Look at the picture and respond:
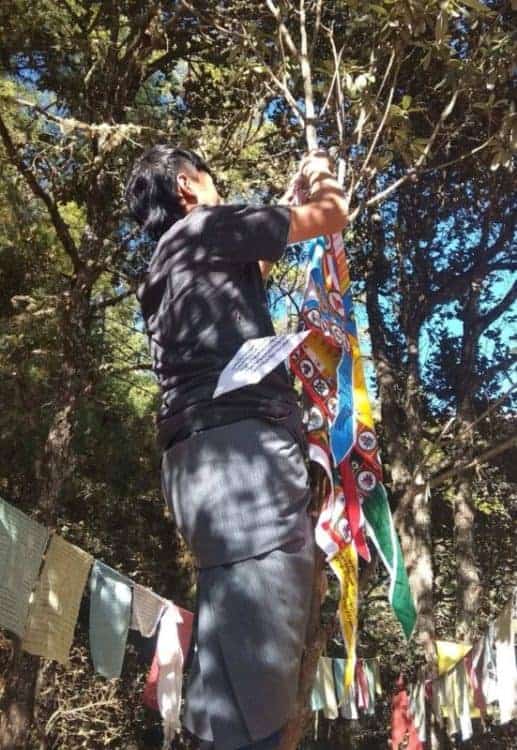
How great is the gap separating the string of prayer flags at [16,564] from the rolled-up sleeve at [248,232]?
2343mm

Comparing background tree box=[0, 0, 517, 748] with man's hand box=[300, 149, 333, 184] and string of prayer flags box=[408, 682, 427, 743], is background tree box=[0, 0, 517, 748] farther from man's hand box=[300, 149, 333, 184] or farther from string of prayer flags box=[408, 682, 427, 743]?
man's hand box=[300, 149, 333, 184]

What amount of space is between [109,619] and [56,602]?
302 mm

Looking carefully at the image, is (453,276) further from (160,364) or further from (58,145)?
(160,364)

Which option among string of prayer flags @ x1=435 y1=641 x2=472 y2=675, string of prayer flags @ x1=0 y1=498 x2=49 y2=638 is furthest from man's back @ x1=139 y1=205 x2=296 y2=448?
string of prayer flags @ x1=435 y1=641 x2=472 y2=675

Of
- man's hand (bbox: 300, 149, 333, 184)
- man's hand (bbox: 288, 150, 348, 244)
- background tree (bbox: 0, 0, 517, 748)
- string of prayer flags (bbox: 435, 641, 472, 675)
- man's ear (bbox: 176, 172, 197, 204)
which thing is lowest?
string of prayer flags (bbox: 435, 641, 472, 675)

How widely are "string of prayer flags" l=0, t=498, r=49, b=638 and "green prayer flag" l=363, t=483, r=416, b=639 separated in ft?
7.24

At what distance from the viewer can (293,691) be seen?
4.41 ft

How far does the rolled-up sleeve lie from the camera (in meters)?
1.54

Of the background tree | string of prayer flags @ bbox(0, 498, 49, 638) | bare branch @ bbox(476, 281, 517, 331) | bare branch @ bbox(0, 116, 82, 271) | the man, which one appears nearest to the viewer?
the man

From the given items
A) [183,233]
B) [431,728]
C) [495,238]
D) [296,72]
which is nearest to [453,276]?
[495,238]

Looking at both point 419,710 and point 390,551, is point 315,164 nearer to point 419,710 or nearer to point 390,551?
point 390,551

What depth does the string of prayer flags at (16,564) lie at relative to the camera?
11.4ft

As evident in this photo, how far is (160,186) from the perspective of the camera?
1736mm

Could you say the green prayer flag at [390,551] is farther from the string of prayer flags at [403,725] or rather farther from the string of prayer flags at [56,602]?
the string of prayer flags at [403,725]
